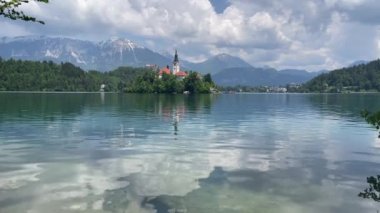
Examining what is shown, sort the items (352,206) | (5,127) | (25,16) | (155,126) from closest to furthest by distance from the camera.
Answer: (25,16) < (352,206) < (5,127) < (155,126)

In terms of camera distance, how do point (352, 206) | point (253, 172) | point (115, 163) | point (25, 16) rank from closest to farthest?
point (25, 16)
point (352, 206)
point (253, 172)
point (115, 163)

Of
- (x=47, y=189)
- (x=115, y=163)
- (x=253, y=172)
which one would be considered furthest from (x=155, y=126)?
(x=47, y=189)

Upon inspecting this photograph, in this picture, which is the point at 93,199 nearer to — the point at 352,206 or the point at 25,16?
the point at 25,16

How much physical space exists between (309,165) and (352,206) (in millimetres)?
11407

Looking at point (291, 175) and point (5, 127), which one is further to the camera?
point (5, 127)

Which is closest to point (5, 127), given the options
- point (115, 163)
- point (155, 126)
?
point (155, 126)

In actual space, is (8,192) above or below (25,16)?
below

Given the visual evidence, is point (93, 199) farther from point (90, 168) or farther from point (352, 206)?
point (352, 206)

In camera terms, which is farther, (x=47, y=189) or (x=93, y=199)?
(x=47, y=189)

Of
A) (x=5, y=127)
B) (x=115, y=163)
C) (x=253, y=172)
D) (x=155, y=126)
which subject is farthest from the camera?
(x=155, y=126)

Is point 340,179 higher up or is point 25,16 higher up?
point 25,16

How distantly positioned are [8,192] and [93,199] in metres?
5.18

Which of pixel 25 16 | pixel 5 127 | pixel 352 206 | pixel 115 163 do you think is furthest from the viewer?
pixel 5 127

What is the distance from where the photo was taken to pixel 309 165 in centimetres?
3438
